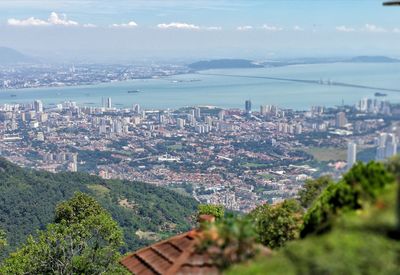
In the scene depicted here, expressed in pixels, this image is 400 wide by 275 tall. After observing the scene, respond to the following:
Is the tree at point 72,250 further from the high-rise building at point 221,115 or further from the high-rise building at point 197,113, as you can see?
the high-rise building at point 197,113

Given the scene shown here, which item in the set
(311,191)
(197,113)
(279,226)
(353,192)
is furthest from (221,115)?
(353,192)

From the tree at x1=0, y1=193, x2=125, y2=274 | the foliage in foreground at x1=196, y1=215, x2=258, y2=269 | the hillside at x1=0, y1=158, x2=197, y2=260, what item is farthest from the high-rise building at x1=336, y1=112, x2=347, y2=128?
the hillside at x1=0, y1=158, x2=197, y2=260

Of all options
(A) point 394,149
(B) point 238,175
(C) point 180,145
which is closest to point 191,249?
(A) point 394,149

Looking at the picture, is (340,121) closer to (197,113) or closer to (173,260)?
(173,260)

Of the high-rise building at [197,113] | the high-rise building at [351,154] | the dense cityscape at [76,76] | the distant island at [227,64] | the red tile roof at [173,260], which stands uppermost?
the high-rise building at [351,154]

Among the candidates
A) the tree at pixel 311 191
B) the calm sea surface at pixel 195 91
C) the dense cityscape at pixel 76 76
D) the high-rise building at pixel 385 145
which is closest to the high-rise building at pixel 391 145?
the high-rise building at pixel 385 145

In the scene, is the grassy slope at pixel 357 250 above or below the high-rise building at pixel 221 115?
above
